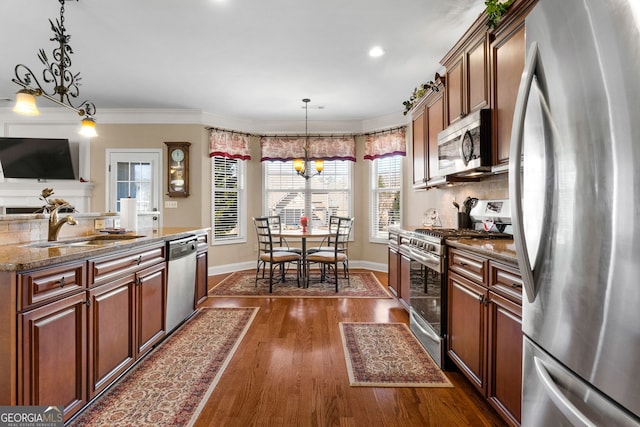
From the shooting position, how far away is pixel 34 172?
5059 millimetres

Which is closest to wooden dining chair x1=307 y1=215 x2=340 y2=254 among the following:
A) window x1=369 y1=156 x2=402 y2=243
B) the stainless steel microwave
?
window x1=369 y1=156 x2=402 y2=243

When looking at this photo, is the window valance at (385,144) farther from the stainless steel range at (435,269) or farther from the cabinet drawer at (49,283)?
the cabinet drawer at (49,283)

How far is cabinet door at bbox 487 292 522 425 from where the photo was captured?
1414mm

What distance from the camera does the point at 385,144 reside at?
18.0ft

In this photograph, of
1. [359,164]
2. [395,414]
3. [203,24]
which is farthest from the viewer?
[359,164]

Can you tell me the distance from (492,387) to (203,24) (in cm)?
347

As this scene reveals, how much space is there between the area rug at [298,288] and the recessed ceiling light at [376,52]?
2836 millimetres

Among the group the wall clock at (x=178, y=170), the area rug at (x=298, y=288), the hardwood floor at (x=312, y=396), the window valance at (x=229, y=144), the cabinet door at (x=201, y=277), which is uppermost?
the window valance at (x=229, y=144)

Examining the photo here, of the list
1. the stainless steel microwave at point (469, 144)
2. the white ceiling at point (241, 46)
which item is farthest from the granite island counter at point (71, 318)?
the stainless steel microwave at point (469, 144)

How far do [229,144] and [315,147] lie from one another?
1.49 metres

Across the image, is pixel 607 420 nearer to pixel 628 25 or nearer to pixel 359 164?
pixel 628 25

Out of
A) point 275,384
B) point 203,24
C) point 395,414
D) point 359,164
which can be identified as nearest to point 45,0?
point 203,24

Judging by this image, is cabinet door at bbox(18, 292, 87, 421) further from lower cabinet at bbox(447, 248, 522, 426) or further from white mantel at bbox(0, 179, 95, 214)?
white mantel at bbox(0, 179, 95, 214)

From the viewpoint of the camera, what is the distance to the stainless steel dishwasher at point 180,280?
2740 millimetres
